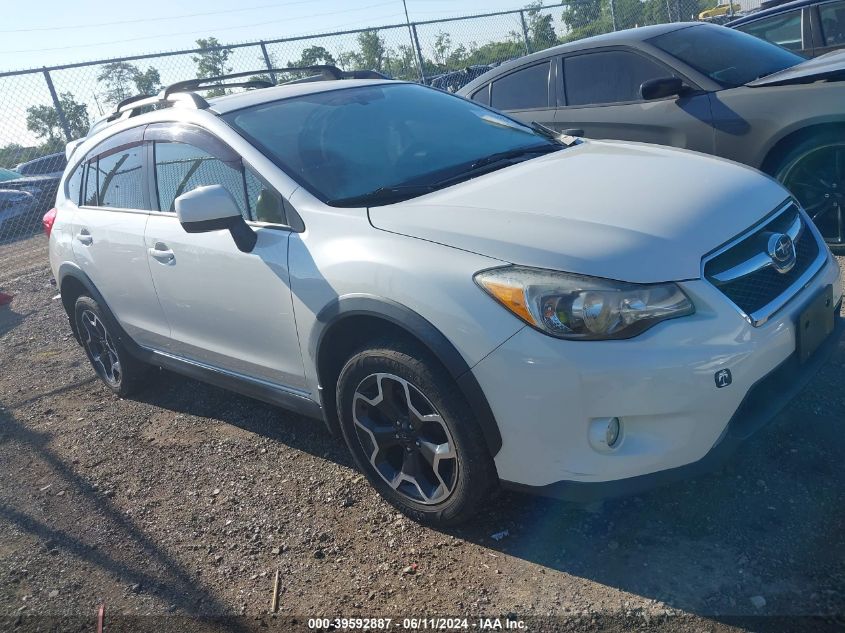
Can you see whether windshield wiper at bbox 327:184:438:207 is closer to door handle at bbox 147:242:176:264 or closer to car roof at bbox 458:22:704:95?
door handle at bbox 147:242:176:264

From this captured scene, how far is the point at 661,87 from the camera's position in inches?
211

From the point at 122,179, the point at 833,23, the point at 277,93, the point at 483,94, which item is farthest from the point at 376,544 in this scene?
the point at 833,23

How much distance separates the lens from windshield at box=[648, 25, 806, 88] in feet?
18.1

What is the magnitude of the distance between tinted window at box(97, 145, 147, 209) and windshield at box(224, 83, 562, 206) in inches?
34.6

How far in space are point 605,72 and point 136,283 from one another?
3.83m

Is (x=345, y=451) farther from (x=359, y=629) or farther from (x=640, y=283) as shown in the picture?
(x=640, y=283)

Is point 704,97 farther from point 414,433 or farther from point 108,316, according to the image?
point 108,316

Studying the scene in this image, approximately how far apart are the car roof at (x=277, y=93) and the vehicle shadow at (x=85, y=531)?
203 cm

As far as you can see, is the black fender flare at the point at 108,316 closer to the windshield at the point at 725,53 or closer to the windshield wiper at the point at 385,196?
the windshield wiper at the point at 385,196

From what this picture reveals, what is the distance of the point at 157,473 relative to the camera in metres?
4.13

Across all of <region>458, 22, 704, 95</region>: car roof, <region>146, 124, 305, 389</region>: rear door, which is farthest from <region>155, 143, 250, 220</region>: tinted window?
<region>458, 22, 704, 95</region>: car roof

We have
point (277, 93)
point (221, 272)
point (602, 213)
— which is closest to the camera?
point (602, 213)

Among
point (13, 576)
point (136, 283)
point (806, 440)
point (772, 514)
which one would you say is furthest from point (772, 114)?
point (13, 576)

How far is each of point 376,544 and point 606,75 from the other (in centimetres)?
430
